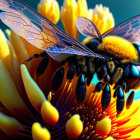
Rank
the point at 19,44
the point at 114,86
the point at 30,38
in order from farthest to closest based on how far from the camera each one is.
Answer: the point at 19,44 → the point at 114,86 → the point at 30,38

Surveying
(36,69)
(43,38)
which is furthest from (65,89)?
(43,38)

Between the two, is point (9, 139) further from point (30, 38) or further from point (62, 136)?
point (30, 38)

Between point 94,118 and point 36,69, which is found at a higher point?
point 36,69

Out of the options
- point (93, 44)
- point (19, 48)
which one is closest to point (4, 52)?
point (19, 48)

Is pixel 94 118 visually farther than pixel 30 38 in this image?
Yes

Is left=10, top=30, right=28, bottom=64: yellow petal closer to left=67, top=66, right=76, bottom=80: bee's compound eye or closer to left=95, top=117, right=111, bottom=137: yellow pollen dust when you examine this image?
left=67, top=66, right=76, bottom=80: bee's compound eye

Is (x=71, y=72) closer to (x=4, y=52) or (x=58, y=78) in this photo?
(x=58, y=78)
